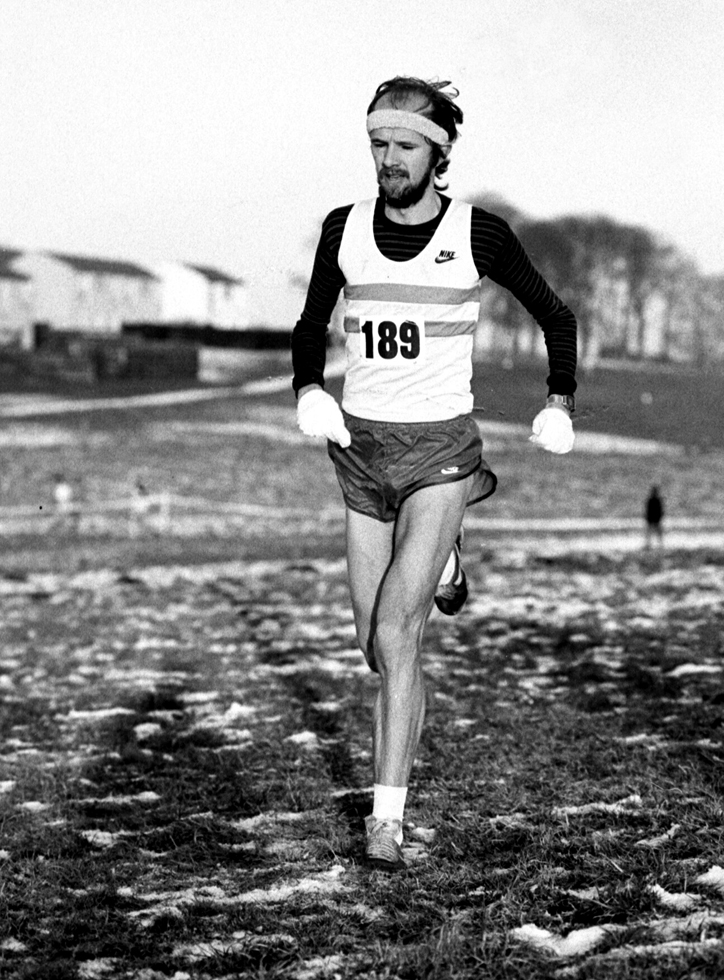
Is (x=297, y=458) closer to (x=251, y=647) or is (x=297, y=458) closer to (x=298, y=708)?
(x=251, y=647)

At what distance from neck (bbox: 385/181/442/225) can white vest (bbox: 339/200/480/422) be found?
0.06 m

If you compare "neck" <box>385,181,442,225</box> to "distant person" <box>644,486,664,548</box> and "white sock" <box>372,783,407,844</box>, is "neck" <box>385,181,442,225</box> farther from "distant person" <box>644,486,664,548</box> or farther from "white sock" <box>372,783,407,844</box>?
"distant person" <box>644,486,664,548</box>

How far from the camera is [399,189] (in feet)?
14.6

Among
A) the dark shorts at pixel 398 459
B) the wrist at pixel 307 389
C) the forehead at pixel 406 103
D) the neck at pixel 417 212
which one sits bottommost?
the dark shorts at pixel 398 459

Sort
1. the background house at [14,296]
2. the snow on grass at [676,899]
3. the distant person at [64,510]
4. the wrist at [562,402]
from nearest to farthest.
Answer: the snow on grass at [676,899]
the wrist at [562,402]
the distant person at [64,510]
the background house at [14,296]

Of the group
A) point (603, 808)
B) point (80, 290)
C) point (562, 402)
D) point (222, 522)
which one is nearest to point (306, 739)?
point (603, 808)

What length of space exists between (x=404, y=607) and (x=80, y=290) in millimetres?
139016

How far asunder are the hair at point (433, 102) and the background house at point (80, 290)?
134099mm

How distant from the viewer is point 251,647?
10023 millimetres

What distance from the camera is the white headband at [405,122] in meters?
4.50

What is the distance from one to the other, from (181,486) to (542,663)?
29884 millimetres

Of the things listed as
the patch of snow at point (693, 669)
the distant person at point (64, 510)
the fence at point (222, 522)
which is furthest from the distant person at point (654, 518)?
the patch of snow at point (693, 669)

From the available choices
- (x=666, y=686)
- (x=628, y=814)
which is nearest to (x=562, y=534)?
(x=666, y=686)

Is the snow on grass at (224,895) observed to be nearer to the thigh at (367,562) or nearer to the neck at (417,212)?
the thigh at (367,562)
